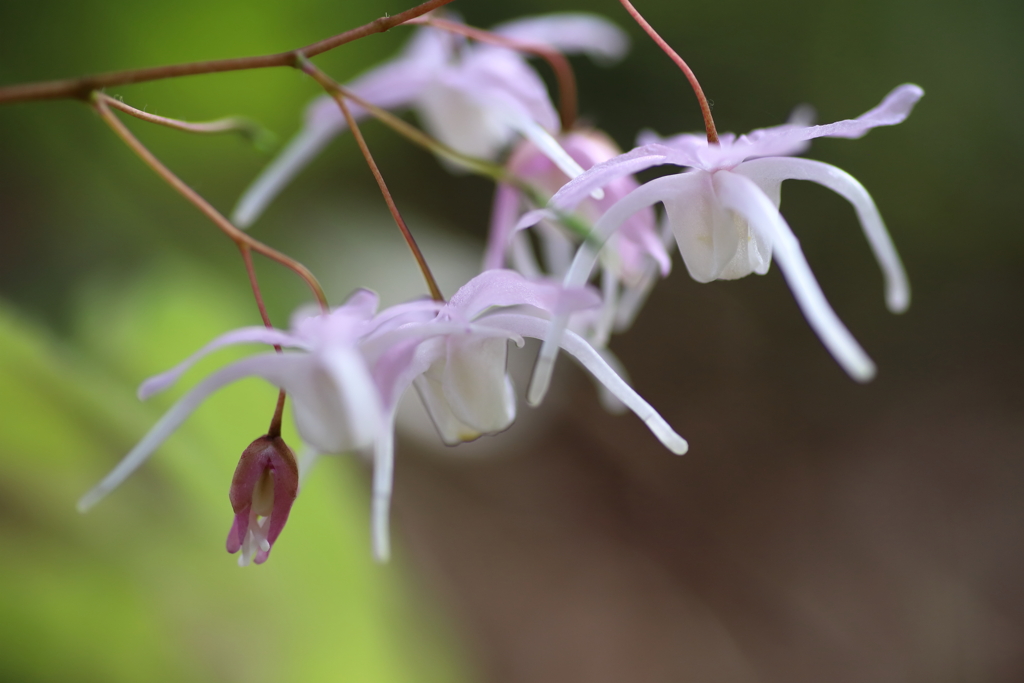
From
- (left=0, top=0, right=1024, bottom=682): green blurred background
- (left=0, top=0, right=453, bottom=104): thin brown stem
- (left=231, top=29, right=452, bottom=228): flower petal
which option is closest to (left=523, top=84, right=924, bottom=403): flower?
(left=0, top=0, right=453, bottom=104): thin brown stem

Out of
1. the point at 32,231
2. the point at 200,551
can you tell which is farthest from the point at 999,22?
the point at 32,231

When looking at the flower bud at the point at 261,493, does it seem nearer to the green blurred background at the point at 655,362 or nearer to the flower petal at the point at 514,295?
the flower petal at the point at 514,295

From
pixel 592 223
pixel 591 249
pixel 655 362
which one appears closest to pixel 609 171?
pixel 591 249

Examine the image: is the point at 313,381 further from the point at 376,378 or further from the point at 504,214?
the point at 504,214

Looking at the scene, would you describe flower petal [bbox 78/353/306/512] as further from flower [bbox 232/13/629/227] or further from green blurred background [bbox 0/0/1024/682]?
green blurred background [bbox 0/0/1024/682]

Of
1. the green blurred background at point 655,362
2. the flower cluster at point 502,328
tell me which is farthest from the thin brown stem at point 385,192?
the green blurred background at point 655,362

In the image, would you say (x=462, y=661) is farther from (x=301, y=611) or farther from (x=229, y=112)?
(x=229, y=112)
